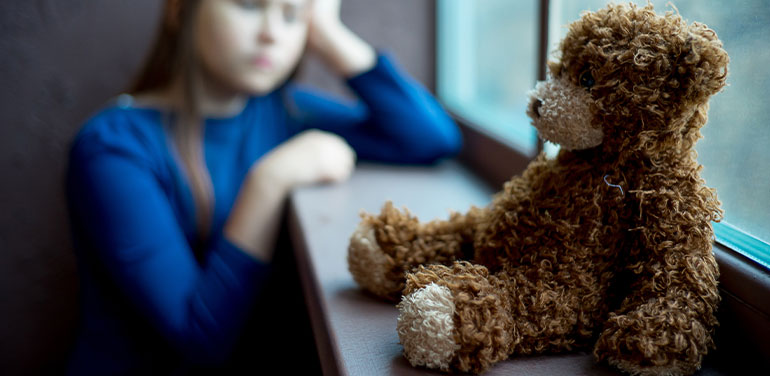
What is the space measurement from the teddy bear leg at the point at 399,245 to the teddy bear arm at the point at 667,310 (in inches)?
5.4

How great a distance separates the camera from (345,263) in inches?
22.6

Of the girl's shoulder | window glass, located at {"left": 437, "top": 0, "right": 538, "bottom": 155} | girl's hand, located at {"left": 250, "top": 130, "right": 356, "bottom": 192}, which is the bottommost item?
girl's hand, located at {"left": 250, "top": 130, "right": 356, "bottom": 192}

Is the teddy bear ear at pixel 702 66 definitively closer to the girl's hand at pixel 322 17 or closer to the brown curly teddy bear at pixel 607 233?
the brown curly teddy bear at pixel 607 233

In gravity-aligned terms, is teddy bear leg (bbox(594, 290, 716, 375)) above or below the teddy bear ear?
below

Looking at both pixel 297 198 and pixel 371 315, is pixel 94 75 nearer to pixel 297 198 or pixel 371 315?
pixel 297 198

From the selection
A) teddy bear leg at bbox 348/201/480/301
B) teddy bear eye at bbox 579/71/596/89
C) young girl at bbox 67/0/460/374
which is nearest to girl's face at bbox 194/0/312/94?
young girl at bbox 67/0/460/374

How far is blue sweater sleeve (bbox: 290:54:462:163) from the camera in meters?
1.01

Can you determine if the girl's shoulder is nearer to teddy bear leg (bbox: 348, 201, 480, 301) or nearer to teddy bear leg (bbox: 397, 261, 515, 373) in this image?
teddy bear leg (bbox: 348, 201, 480, 301)

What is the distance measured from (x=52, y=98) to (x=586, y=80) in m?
1.20

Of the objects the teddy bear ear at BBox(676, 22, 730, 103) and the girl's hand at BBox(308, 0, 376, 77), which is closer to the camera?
the teddy bear ear at BBox(676, 22, 730, 103)

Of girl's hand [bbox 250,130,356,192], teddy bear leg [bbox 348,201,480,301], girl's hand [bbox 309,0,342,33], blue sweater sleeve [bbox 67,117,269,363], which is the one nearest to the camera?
teddy bear leg [bbox 348,201,480,301]

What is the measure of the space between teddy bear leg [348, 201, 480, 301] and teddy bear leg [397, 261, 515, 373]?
0.27 feet

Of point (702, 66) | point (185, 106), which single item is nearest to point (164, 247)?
point (185, 106)

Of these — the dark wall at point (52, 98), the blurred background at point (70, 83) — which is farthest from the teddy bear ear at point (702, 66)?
the dark wall at point (52, 98)
